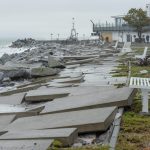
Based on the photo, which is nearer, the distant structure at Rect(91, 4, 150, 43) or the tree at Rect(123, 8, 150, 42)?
the tree at Rect(123, 8, 150, 42)

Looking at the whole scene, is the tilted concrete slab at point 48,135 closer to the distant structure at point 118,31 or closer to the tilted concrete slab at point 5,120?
the tilted concrete slab at point 5,120

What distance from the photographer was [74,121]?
359 inches

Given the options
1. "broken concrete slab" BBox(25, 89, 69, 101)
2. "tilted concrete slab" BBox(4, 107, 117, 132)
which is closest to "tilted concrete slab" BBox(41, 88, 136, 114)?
"tilted concrete slab" BBox(4, 107, 117, 132)

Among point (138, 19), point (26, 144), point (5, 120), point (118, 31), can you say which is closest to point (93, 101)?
point (5, 120)

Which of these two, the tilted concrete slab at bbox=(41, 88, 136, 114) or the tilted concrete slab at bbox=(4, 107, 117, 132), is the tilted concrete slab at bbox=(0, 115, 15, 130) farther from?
the tilted concrete slab at bbox=(41, 88, 136, 114)

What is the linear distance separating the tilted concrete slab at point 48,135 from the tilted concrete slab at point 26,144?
7.1 inches

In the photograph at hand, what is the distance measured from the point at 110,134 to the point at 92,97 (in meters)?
2.89

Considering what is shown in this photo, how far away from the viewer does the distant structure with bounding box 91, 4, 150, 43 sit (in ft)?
299

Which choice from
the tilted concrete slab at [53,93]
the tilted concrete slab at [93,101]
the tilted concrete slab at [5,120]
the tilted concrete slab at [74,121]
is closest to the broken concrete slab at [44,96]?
the tilted concrete slab at [53,93]

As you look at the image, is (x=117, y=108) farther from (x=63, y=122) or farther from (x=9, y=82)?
(x=9, y=82)

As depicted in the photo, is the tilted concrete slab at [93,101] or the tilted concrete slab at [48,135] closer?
the tilted concrete slab at [48,135]

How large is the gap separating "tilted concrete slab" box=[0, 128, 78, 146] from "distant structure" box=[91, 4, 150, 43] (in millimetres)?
78957

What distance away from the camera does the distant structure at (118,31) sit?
91125 mm

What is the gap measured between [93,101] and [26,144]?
3412 mm
